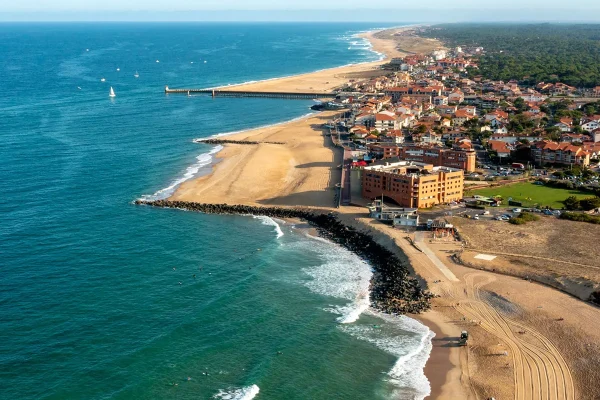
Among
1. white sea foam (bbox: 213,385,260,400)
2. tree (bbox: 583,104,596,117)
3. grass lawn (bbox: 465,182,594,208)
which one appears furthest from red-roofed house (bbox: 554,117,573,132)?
white sea foam (bbox: 213,385,260,400)

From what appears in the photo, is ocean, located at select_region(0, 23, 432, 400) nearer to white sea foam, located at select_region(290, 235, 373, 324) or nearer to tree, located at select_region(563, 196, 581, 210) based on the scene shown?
white sea foam, located at select_region(290, 235, 373, 324)

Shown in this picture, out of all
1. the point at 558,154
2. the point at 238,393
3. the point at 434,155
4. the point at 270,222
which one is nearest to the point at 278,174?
the point at 270,222

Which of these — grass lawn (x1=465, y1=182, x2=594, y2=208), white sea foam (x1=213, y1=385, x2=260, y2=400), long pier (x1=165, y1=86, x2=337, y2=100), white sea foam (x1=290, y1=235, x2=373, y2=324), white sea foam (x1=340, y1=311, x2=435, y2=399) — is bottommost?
white sea foam (x1=340, y1=311, x2=435, y2=399)

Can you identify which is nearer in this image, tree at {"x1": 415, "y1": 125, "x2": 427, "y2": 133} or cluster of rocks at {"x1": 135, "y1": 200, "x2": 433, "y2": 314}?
cluster of rocks at {"x1": 135, "y1": 200, "x2": 433, "y2": 314}

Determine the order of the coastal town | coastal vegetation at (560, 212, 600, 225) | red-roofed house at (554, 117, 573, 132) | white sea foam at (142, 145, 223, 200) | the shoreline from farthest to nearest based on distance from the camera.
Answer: red-roofed house at (554, 117, 573, 132) → white sea foam at (142, 145, 223, 200) → the shoreline → coastal vegetation at (560, 212, 600, 225) → the coastal town

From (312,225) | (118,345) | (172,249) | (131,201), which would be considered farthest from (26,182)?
(118,345)

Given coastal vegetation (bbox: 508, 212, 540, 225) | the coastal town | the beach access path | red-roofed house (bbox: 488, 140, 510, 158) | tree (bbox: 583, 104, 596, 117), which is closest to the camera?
the coastal town
